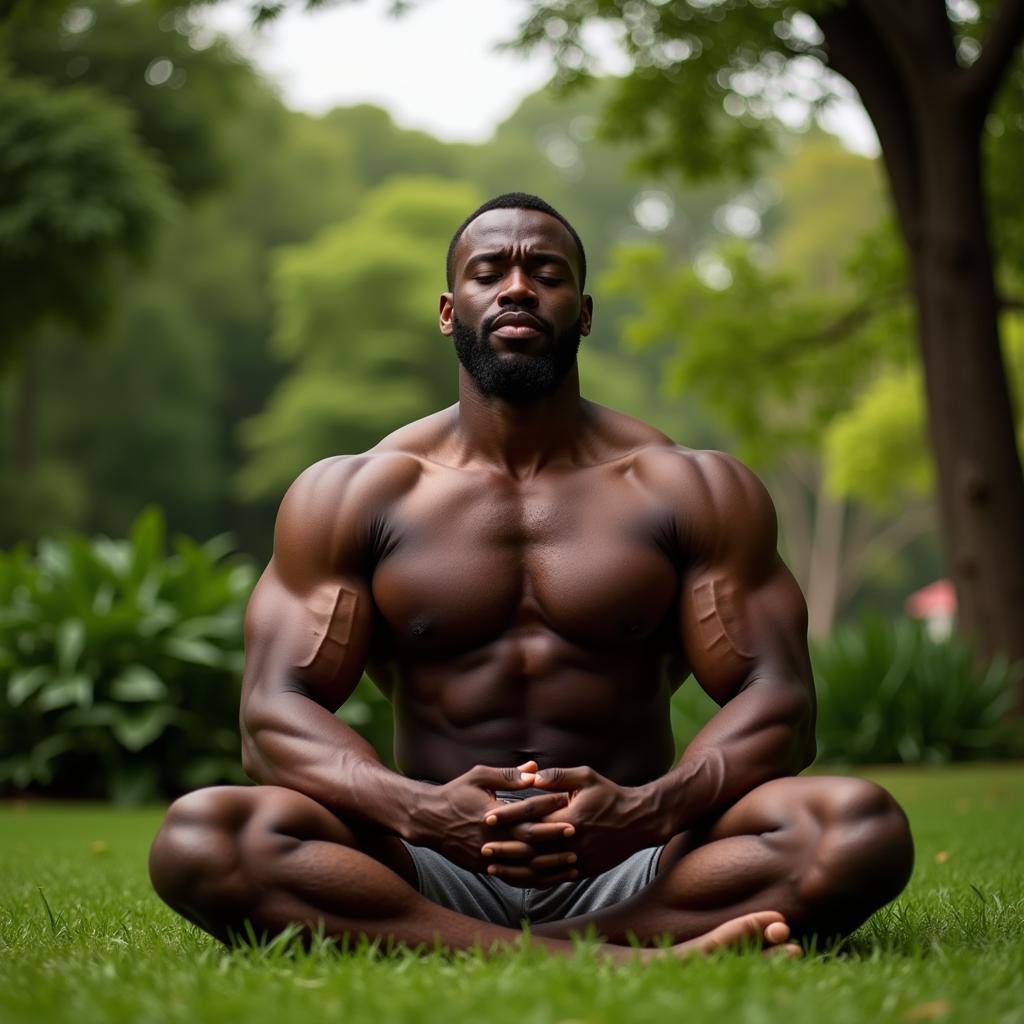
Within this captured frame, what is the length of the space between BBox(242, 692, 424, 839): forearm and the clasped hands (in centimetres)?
9

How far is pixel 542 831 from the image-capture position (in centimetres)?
328

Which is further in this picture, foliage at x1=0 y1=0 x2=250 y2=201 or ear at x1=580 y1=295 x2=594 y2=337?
foliage at x1=0 y1=0 x2=250 y2=201

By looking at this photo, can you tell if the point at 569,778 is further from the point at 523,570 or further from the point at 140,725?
the point at 140,725

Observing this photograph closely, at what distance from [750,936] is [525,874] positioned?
0.51 m

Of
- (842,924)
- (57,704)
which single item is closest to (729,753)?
(842,924)

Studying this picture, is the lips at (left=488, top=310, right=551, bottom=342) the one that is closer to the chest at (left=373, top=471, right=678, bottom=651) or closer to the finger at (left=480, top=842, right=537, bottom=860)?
the chest at (left=373, top=471, right=678, bottom=651)

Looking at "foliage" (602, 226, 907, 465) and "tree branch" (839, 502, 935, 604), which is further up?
"foliage" (602, 226, 907, 465)

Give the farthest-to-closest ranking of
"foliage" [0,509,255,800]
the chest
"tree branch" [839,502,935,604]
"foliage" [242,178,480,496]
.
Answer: "tree branch" [839,502,935,604] → "foliage" [242,178,480,496] → "foliage" [0,509,255,800] → the chest

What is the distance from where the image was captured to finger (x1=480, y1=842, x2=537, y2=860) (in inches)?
129

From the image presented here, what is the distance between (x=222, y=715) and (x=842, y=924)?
678 cm

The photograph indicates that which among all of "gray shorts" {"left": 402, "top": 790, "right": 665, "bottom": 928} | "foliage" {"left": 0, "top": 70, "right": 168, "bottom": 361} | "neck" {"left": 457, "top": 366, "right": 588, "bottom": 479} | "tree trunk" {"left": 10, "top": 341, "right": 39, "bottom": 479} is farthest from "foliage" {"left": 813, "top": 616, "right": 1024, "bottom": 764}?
"tree trunk" {"left": 10, "top": 341, "right": 39, "bottom": 479}

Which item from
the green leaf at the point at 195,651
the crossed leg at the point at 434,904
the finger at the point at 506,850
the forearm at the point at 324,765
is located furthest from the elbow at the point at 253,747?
the green leaf at the point at 195,651

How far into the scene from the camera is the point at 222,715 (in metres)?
9.66

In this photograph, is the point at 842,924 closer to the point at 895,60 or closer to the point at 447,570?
the point at 447,570
